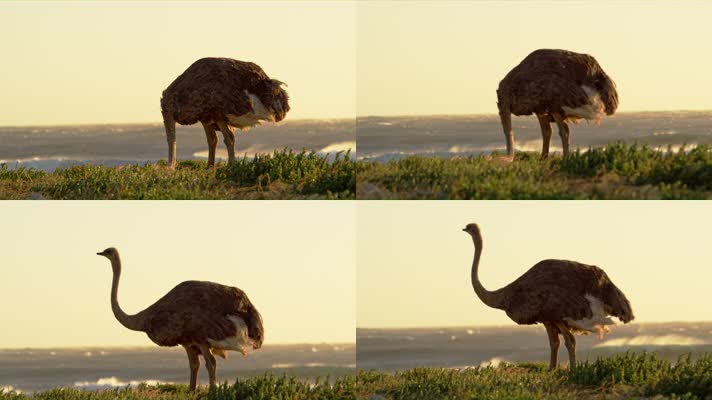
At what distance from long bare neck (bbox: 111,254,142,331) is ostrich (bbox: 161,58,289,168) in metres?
2.46

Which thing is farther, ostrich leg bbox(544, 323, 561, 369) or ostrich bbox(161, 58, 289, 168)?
ostrich bbox(161, 58, 289, 168)

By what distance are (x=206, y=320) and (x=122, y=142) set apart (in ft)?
56.2

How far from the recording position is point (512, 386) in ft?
66.0

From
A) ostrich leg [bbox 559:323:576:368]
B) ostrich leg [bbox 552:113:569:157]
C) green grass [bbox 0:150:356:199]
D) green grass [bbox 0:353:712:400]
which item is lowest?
green grass [bbox 0:353:712:400]

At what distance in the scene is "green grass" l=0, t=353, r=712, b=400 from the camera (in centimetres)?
2002

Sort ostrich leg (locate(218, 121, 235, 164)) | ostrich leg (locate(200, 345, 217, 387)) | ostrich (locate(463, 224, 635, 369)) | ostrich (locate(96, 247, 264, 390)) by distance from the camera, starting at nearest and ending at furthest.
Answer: ostrich (locate(96, 247, 264, 390))
ostrich leg (locate(200, 345, 217, 387))
ostrich (locate(463, 224, 635, 369))
ostrich leg (locate(218, 121, 235, 164))

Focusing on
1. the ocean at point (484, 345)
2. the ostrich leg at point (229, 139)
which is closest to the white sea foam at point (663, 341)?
the ocean at point (484, 345)

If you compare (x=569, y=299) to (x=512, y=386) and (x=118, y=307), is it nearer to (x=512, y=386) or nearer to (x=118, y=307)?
(x=512, y=386)

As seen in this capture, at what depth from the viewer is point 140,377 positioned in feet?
86.1

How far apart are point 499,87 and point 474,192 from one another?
8.20 feet

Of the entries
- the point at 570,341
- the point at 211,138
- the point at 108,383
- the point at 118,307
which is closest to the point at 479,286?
the point at 570,341

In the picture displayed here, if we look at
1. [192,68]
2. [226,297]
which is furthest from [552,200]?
[192,68]

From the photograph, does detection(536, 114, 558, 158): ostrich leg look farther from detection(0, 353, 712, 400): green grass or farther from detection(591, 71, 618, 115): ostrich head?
detection(0, 353, 712, 400): green grass

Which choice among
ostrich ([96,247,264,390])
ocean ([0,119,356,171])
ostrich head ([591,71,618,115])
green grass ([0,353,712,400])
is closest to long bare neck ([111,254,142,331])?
ostrich ([96,247,264,390])
